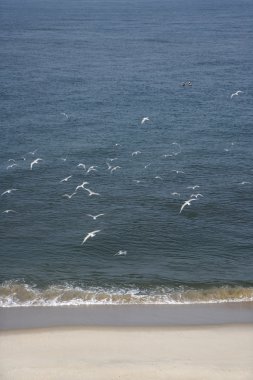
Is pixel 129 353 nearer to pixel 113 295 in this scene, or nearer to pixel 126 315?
pixel 126 315

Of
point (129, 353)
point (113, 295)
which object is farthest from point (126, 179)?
point (129, 353)

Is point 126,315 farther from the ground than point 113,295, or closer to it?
closer to it

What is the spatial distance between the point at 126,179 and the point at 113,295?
22695 mm

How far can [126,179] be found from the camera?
2889 inches

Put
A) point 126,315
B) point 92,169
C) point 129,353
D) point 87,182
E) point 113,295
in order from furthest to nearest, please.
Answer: point 92,169, point 87,182, point 113,295, point 126,315, point 129,353

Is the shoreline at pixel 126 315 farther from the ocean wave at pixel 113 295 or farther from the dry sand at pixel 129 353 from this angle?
the dry sand at pixel 129 353

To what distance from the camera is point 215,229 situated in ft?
206

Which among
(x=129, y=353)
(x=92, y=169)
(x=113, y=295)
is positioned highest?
(x=92, y=169)

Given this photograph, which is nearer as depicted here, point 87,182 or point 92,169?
point 87,182

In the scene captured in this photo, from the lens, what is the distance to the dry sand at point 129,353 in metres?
41.9

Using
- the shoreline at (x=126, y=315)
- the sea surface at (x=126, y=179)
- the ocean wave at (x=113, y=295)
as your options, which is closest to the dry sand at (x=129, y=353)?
the shoreline at (x=126, y=315)

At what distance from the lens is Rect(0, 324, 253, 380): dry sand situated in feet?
137

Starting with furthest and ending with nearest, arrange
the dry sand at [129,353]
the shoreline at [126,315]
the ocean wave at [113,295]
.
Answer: the ocean wave at [113,295]
the shoreline at [126,315]
the dry sand at [129,353]

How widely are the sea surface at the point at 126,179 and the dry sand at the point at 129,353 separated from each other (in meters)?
5.50
